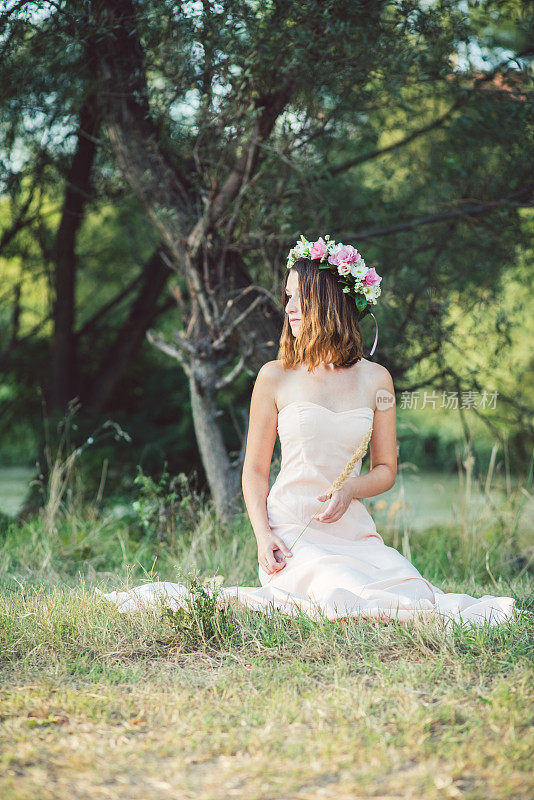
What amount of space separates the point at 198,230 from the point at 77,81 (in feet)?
4.62

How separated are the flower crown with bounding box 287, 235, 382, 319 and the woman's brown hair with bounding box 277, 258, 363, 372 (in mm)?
33

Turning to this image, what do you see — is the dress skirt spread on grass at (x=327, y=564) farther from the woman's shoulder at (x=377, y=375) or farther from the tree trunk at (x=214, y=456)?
the tree trunk at (x=214, y=456)

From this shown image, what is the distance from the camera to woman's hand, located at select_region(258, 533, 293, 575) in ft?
10.6

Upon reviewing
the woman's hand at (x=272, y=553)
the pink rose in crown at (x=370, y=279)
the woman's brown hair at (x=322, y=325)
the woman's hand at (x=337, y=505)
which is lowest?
the woman's hand at (x=272, y=553)

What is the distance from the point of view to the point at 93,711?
7.82ft

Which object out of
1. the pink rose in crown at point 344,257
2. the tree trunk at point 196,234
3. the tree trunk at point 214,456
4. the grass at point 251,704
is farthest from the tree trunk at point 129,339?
the pink rose in crown at point 344,257

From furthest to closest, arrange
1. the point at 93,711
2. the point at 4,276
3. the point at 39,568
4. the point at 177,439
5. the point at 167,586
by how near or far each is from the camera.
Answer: the point at 4,276 < the point at 177,439 < the point at 39,568 < the point at 167,586 < the point at 93,711

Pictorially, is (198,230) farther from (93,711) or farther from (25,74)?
(93,711)

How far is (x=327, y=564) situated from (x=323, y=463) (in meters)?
0.44

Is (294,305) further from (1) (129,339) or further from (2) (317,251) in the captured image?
(1) (129,339)

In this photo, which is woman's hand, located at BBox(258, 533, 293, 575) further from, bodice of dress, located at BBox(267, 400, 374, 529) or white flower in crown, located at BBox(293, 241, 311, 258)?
white flower in crown, located at BBox(293, 241, 311, 258)

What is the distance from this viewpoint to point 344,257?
3396 mm

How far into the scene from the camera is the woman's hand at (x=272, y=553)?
3225mm

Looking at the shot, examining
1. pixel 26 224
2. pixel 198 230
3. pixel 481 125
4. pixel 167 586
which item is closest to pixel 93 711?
pixel 167 586
